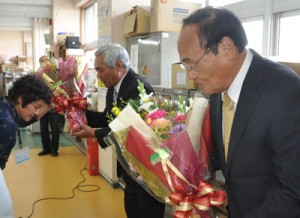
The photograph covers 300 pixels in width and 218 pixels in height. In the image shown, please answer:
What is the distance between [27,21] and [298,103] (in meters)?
11.3

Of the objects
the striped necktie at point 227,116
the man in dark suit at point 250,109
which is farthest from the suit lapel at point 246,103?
the striped necktie at point 227,116

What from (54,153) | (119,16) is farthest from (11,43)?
(119,16)

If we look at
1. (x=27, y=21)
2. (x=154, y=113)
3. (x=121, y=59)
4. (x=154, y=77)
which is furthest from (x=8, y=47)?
(x=154, y=113)

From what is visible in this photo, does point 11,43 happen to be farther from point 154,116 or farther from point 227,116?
point 227,116

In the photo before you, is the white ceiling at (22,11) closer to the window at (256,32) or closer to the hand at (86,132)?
the window at (256,32)

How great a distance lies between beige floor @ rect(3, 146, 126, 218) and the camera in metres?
3.18

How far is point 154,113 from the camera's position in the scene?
1212 millimetres

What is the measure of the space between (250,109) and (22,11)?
9.98 m

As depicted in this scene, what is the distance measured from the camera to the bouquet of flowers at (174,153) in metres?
1.10

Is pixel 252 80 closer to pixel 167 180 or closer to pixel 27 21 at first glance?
pixel 167 180

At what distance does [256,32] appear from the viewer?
291 centimetres

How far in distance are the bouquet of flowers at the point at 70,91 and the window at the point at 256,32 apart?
1.57 meters

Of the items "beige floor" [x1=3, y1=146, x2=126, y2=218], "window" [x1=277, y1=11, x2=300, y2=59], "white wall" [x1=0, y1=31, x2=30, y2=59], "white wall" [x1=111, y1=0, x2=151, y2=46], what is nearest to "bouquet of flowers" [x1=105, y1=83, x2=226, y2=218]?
"window" [x1=277, y1=11, x2=300, y2=59]

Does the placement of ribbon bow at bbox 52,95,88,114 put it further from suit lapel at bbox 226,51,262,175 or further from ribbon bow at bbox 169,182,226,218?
suit lapel at bbox 226,51,262,175
